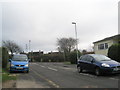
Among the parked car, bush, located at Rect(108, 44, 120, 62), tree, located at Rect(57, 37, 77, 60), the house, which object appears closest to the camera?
the parked car

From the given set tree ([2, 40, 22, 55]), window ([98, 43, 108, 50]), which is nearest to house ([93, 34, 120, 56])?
window ([98, 43, 108, 50])

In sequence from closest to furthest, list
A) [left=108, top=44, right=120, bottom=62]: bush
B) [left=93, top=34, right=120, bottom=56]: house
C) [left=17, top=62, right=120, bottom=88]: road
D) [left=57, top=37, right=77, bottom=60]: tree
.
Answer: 1. [left=17, top=62, right=120, bottom=88]: road
2. [left=108, top=44, right=120, bottom=62]: bush
3. [left=93, top=34, right=120, bottom=56]: house
4. [left=57, top=37, right=77, bottom=60]: tree

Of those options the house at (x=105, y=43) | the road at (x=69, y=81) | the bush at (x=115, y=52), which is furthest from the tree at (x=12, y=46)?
the road at (x=69, y=81)

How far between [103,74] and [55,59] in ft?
146

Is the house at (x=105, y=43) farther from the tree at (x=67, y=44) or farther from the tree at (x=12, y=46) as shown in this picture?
the tree at (x=12, y=46)

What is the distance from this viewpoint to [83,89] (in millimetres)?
7469

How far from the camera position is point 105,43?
119 feet

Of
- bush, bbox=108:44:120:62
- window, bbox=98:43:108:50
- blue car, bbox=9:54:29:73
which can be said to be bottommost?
blue car, bbox=9:54:29:73

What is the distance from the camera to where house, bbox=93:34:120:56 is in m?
32.8

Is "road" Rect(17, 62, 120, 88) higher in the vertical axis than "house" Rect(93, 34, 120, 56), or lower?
lower

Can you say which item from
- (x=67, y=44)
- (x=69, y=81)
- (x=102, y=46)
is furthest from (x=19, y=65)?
(x=67, y=44)

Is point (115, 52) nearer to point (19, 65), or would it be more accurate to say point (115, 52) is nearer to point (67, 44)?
point (19, 65)

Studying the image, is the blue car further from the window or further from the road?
the window

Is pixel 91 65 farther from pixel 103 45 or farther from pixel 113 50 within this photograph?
pixel 103 45
